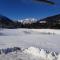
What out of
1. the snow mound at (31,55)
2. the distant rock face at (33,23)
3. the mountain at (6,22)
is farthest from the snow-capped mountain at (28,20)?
the snow mound at (31,55)

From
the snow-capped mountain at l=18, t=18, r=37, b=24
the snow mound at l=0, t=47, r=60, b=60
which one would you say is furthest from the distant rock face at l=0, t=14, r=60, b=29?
the snow mound at l=0, t=47, r=60, b=60

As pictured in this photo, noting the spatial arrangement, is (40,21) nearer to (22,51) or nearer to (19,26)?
(19,26)

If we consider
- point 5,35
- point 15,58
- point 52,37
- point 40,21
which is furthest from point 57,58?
point 5,35

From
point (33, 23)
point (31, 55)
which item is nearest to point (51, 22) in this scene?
Answer: point (33, 23)

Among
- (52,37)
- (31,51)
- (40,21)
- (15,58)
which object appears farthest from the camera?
(52,37)

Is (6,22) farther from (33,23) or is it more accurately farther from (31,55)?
(31,55)

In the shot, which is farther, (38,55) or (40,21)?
(40,21)

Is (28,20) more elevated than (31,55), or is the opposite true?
(28,20)

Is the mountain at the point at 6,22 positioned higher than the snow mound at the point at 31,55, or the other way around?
the mountain at the point at 6,22

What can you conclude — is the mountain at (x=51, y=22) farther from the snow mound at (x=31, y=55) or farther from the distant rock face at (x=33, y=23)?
the snow mound at (x=31, y=55)

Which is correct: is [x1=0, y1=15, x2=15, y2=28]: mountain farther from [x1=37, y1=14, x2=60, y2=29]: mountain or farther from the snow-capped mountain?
[x1=37, y1=14, x2=60, y2=29]: mountain

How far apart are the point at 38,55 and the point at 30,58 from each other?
11 cm

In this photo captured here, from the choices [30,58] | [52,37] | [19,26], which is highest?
[19,26]

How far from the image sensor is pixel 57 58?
1455 mm
